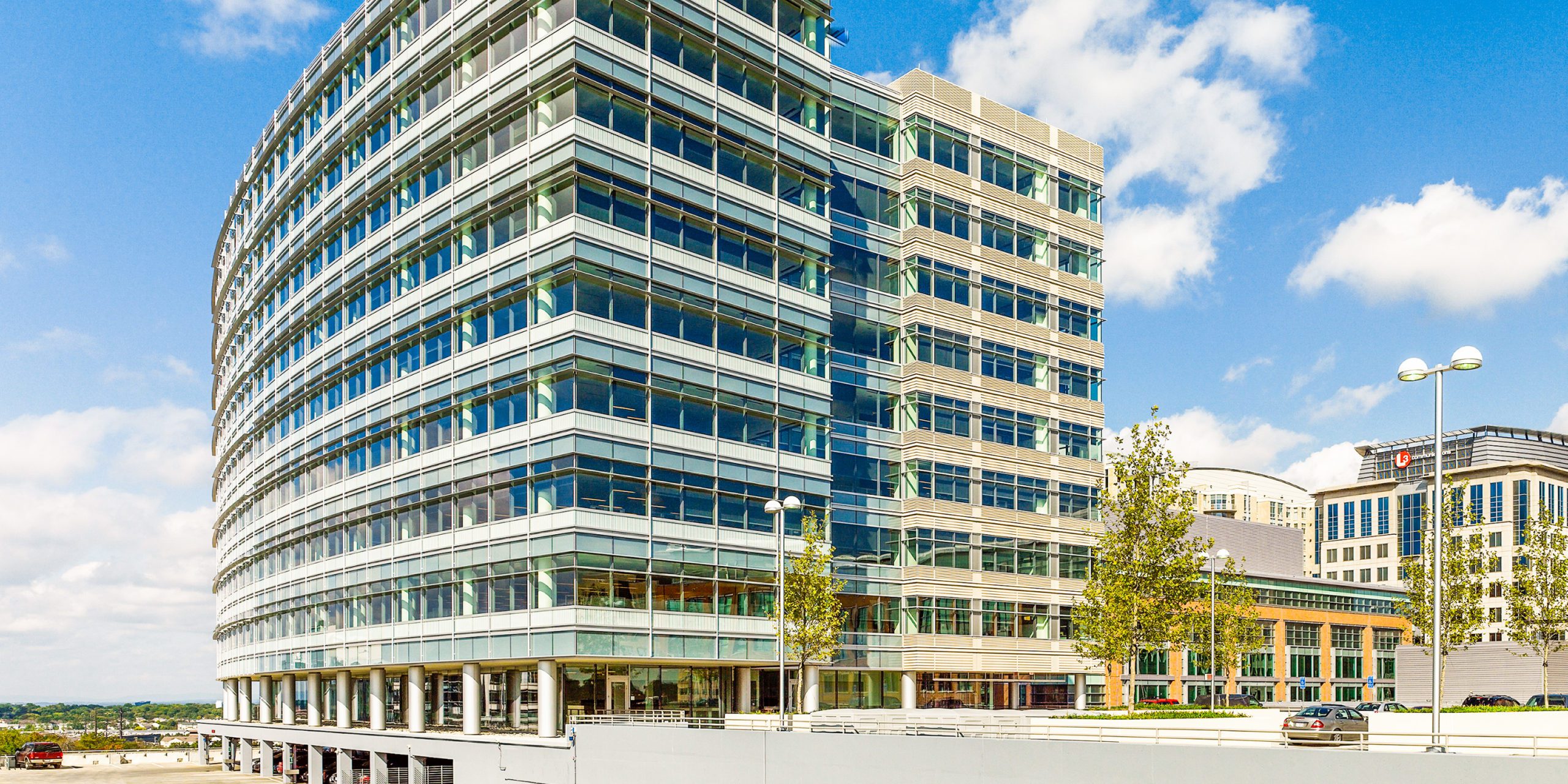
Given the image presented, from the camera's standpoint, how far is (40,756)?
91.3m

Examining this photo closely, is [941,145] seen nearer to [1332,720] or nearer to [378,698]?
[1332,720]

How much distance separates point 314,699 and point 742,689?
2894 cm

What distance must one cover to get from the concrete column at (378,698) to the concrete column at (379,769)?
1.86m

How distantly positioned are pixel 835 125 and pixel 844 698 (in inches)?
1101

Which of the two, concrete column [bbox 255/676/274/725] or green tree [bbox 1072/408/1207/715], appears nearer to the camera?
green tree [bbox 1072/408/1207/715]

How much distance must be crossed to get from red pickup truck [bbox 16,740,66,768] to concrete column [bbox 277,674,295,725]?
29.4 meters

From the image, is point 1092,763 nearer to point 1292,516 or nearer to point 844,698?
point 844,698

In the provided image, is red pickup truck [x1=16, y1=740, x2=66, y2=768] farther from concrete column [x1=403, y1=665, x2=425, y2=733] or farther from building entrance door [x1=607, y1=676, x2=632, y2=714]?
building entrance door [x1=607, y1=676, x2=632, y2=714]

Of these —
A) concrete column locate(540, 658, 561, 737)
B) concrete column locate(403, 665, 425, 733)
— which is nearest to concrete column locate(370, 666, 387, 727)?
concrete column locate(403, 665, 425, 733)

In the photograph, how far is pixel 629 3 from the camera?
51.5 metres

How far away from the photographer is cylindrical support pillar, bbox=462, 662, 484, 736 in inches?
2096

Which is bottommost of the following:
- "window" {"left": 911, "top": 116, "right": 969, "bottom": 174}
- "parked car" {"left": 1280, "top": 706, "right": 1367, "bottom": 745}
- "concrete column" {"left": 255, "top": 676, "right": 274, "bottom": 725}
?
"concrete column" {"left": 255, "top": 676, "right": 274, "bottom": 725}

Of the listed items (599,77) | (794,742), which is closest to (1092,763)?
(794,742)

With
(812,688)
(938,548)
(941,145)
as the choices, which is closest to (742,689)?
(812,688)
